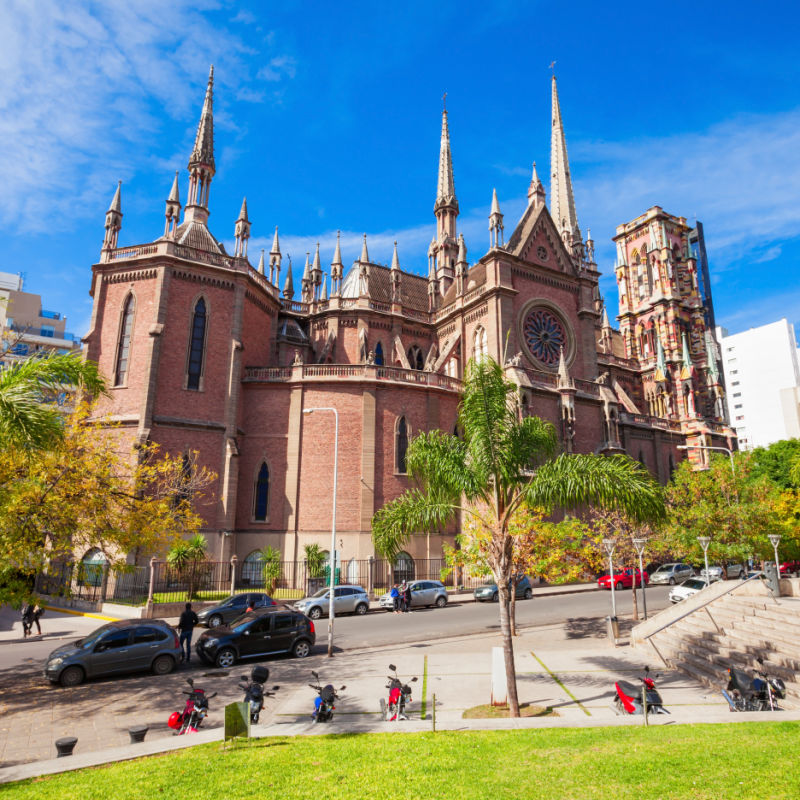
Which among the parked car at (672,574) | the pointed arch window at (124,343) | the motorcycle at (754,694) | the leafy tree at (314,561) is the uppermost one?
the pointed arch window at (124,343)

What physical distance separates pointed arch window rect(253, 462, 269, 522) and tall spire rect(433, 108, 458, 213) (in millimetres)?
32996

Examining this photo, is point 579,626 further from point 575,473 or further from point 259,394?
point 259,394

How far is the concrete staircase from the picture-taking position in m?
13.3

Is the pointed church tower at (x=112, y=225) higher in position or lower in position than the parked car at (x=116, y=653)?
higher

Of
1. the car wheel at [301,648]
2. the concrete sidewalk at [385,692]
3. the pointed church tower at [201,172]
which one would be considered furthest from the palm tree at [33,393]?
the pointed church tower at [201,172]

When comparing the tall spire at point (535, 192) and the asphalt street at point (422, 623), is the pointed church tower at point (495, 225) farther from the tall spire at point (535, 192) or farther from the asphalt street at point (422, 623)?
the asphalt street at point (422, 623)

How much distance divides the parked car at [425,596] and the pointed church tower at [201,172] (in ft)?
89.1

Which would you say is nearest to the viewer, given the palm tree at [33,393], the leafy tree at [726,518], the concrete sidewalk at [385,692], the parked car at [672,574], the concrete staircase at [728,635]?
the concrete sidewalk at [385,692]

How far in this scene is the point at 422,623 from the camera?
2197 centimetres

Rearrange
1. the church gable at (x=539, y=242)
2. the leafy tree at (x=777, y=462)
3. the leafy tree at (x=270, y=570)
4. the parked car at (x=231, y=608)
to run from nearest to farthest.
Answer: the parked car at (x=231, y=608) → the leafy tree at (x=270, y=570) → the church gable at (x=539, y=242) → the leafy tree at (x=777, y=462)

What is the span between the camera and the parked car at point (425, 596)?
2623cm

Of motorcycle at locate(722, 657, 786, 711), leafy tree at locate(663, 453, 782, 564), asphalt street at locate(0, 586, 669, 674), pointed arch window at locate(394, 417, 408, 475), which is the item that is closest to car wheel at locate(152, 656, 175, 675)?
asphalt street at locate(0, 586, 669, 674)

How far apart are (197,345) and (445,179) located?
109 feet

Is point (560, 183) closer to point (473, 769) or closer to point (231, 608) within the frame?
point (231, 608)
